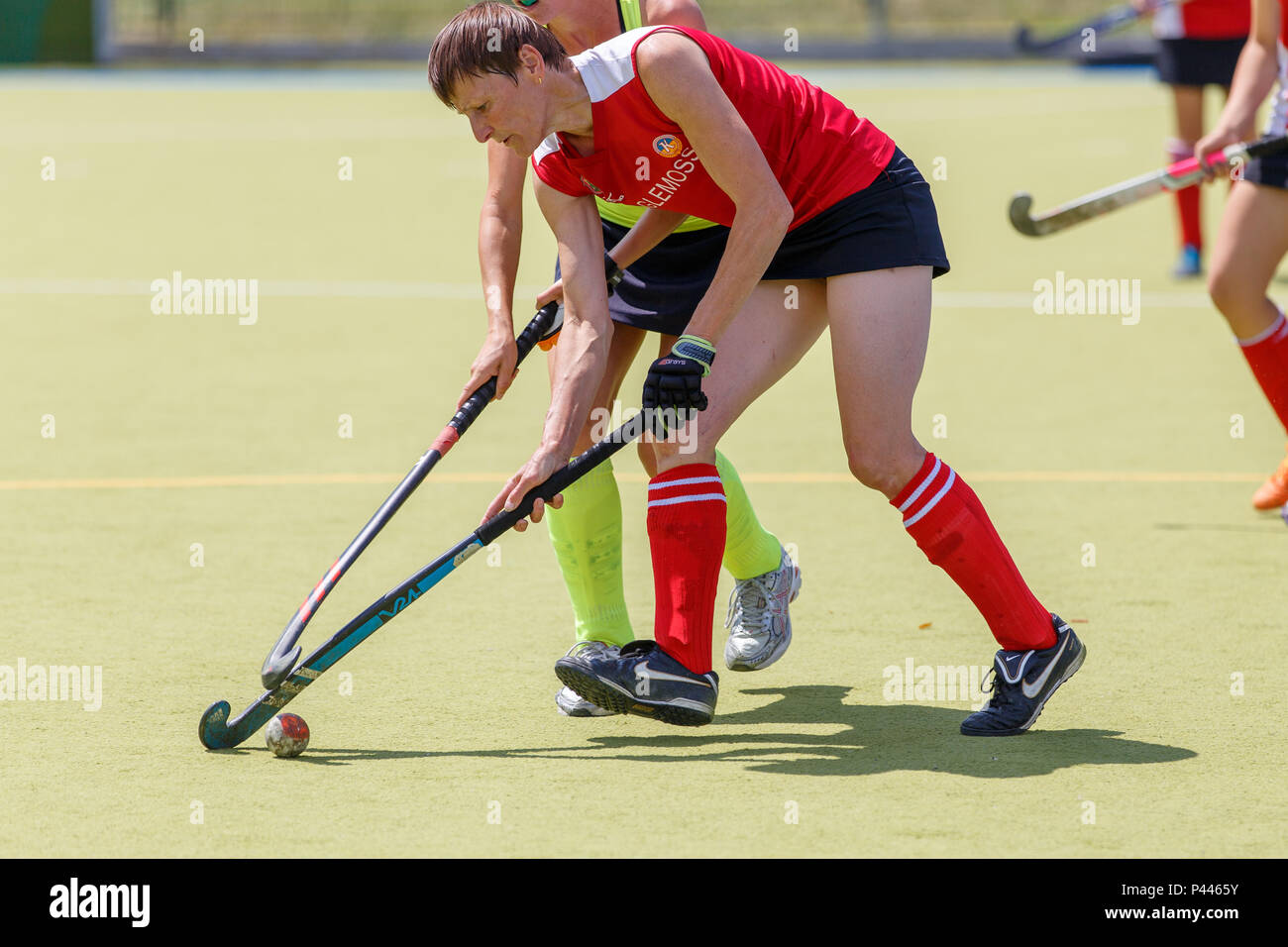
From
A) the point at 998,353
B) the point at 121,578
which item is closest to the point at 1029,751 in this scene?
the point at 121,578

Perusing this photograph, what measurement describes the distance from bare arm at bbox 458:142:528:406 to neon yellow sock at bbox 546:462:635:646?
0.28m

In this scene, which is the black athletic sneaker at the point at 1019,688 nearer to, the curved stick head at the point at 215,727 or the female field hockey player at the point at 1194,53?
the curved stick head at the point at 215,727

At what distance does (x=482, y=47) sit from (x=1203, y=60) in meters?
7.03

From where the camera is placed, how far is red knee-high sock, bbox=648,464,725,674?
378 centimetres

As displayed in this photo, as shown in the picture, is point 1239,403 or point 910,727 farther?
point 1239,403

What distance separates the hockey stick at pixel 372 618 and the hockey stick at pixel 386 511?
4 cm

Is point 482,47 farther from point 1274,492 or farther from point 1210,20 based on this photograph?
point 1210,20

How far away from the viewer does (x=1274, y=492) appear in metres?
5.73

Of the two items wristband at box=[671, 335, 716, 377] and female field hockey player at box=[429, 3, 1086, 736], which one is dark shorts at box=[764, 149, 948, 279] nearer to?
female field hockey player at box=[429, 3, 1086, 736]

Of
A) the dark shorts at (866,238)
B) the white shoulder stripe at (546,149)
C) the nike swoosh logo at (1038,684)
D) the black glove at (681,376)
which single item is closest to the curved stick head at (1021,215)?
the dark shorts at (866,238)

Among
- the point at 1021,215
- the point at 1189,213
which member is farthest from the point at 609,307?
the point at 1189,213
